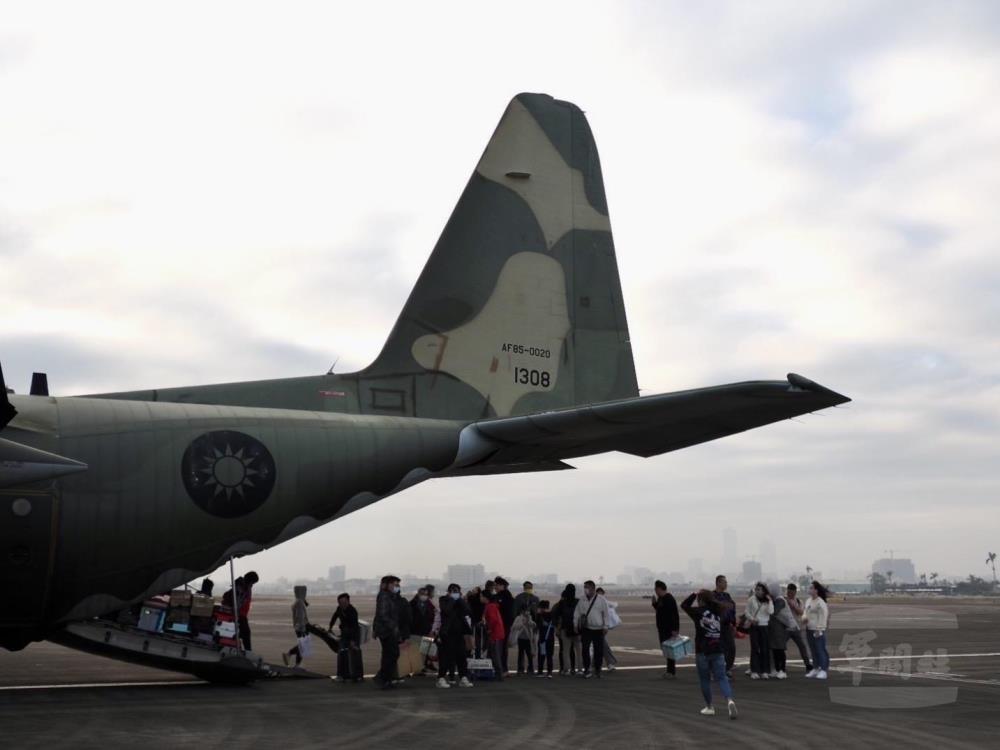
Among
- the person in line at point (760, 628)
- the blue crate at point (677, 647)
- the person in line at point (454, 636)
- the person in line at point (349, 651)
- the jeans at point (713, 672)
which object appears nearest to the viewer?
the jeans at point (713, 672)

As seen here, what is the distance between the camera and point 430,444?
1595 centimetres

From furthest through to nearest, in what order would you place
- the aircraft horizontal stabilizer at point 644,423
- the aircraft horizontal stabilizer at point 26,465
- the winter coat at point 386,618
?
the winter coat at point 386,618
the aircraft horizontal stabilizer at point 644,423
the aircraft horizontal stabilizer at point 26,465

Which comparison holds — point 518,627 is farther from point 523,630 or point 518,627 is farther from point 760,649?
point 760,649

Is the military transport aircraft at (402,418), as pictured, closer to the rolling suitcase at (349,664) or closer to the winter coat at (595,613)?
the winter coat at (595,613)

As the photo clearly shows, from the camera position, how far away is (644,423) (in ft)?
47.6

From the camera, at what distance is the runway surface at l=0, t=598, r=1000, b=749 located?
11.2 metres

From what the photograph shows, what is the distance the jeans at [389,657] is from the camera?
16.0 m

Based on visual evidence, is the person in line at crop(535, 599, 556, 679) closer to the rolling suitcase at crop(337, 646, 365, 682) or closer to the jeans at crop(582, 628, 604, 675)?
the jeans at crop(582, 628, 604, 675)

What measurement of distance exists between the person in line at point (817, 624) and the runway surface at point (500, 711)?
0.43 meters

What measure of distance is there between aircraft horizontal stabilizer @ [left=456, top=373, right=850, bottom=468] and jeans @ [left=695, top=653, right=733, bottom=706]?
325 centimetres

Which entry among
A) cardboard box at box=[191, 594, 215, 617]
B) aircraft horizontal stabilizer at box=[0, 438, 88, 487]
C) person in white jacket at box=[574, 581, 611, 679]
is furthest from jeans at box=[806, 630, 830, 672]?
aircraft horizontal stabilizer at box=[0, 438, 88, 487]

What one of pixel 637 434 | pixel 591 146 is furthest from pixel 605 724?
pixel 591 146

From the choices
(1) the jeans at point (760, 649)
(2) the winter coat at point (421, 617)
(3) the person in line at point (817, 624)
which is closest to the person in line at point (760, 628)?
(1) the jeans at point (760, 649)

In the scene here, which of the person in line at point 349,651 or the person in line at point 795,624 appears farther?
the person in line at point 795,624
